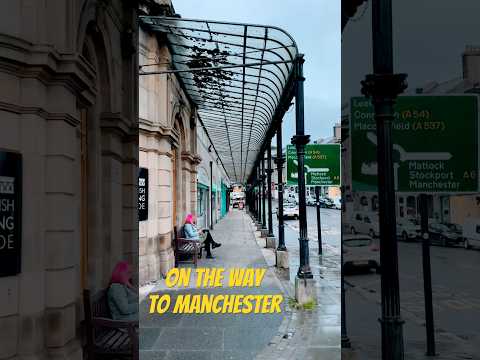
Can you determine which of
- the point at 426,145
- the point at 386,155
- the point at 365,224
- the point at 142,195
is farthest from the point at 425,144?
the point at 142,195

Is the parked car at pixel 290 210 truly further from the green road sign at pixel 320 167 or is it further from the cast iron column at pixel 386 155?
the cast iron column at pixel 386 155

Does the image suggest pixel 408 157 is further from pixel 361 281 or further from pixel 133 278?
pixel 133 278

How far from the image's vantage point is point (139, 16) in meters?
2.84

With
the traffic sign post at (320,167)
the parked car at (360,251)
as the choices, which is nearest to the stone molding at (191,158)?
the parked car at (360,251)

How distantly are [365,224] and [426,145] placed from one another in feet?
1.75

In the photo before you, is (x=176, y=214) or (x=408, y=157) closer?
(x=408, y=157)

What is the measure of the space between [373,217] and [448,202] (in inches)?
16.8

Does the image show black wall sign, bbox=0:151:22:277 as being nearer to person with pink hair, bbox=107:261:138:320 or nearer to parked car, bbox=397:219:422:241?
person with pink hair, bbox=107:261:138:320

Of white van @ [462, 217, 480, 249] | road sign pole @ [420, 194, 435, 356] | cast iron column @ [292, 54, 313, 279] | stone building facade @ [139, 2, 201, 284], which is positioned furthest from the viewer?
cast iron column @ [292, 54, 313, 279]

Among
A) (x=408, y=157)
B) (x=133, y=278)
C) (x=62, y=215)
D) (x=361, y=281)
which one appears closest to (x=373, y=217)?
(x=408, y=157)

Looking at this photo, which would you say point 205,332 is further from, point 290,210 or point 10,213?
point 290,210

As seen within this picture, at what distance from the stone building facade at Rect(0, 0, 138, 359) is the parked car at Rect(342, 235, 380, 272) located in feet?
3.93

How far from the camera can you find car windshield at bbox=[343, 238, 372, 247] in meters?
2.39

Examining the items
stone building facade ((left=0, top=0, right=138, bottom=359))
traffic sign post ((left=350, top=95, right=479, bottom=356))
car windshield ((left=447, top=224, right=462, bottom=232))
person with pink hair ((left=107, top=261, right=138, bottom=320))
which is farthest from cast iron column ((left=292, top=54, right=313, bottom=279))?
traffic sign post ((left=350, top=95, right=479, bottom=356))
